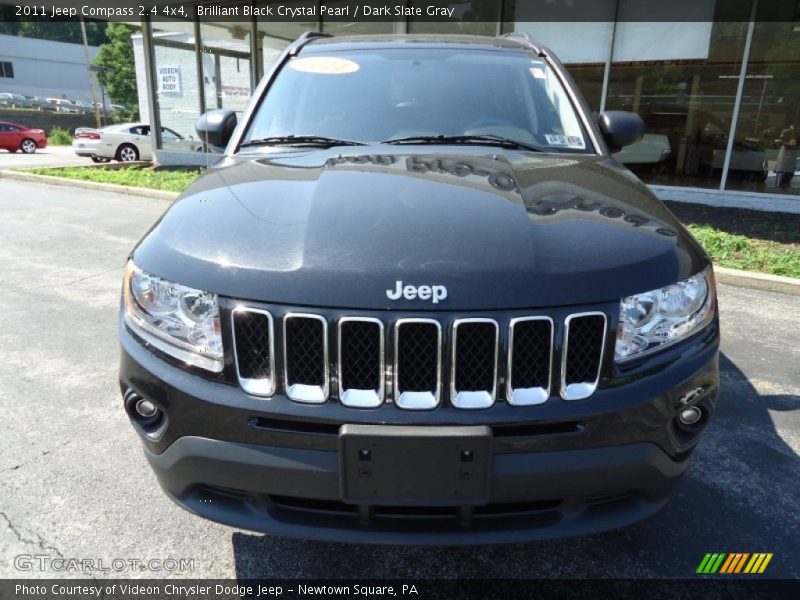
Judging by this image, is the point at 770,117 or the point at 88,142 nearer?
the point at 770,117

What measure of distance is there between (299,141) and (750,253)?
224 inches

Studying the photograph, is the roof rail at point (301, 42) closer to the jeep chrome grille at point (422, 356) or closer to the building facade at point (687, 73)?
the jeep chrome grille at point (422, 356)

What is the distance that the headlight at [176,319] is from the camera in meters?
1.68

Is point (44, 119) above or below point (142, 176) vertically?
below

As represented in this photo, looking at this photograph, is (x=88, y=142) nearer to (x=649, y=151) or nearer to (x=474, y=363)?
(x=649, y=151)

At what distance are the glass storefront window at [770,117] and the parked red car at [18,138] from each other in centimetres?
2929

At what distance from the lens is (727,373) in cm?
380

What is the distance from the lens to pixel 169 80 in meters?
15.7

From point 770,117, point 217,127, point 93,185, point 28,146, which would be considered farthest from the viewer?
point 28,146

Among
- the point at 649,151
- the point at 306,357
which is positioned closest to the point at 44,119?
the point at 649,151

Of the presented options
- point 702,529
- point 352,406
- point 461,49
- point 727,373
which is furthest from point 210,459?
point 727,373

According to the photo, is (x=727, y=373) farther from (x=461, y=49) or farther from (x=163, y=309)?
(x=163, y=309)

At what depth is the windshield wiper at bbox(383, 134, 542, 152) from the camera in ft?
8.76

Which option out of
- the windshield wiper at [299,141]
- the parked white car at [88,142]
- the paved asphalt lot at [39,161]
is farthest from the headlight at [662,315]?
the parked white car at [88,142]
